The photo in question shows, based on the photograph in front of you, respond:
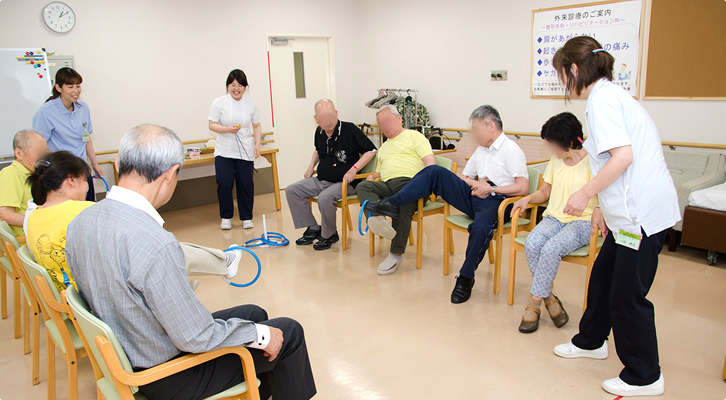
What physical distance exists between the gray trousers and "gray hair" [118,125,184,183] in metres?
2.64

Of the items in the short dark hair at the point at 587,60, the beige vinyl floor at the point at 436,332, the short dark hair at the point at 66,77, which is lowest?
the beige vinyl floor at the point at 436,332

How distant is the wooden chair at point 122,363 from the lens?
138cm

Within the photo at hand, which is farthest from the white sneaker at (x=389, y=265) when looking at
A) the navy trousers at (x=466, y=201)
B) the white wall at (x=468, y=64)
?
the white wall at (x=468, y=64)

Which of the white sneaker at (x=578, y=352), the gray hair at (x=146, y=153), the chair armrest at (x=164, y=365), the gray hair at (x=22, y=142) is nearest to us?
the chair armrest at (x=164, y=365)

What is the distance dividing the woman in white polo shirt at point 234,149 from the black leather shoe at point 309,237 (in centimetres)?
84

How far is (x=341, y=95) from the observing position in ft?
23.7

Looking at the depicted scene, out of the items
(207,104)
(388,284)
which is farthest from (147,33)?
(388,284)

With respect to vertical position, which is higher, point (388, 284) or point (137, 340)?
point (137, 340)

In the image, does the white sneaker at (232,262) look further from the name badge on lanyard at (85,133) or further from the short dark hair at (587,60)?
the name badge on lanyard at (85,133)

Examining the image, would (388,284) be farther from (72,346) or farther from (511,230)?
(72,346)

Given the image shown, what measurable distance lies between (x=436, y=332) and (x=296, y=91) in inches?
188

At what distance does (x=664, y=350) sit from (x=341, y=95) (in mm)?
5512

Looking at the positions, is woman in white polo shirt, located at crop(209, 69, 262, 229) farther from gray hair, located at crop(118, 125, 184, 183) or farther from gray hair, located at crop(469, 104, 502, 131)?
gray hair, located at crop(118, 125, 184, 183)

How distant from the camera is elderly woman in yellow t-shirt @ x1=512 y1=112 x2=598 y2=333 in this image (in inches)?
106
